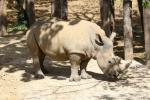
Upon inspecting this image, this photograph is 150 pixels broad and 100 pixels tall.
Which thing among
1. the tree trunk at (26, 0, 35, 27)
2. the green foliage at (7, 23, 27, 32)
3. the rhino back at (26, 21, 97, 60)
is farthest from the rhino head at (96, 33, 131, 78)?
the green foliage at (7, 23, 27, 32)

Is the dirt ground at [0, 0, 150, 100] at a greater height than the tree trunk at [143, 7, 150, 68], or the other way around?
the tree trunk at [143, 7, 150, 68]

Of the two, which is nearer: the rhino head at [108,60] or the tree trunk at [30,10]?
the rhino head at [108,60]

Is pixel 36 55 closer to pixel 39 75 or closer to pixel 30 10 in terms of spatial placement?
pixel 39 75

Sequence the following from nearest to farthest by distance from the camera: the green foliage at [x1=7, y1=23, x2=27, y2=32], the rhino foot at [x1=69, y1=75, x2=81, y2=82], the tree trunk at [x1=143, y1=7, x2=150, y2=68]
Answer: the rhino foot at [x1=69, y1=75, x2=81, y2=82], the tree trunk at [x1=143, y1=7, x2=150, y2=68], the green foliage at [x1=7, y1=23, x2=27, y2=32]

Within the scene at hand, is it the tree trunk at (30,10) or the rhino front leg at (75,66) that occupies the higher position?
the tree trunk at (30,10)

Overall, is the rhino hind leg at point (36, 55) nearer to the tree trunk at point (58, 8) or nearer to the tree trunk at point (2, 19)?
the tree trunk at point (58, 8)

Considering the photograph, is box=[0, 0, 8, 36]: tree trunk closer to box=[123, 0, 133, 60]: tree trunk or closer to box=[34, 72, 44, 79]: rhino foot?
box=[123, 0, 133, 60]: tree trunk

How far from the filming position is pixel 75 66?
36.2ft

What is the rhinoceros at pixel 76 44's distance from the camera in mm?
10805

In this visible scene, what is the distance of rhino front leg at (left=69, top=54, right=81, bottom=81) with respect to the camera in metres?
10.9

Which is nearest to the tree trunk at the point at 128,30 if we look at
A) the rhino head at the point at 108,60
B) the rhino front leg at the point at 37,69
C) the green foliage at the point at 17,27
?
the rhino head at the point at 108,60

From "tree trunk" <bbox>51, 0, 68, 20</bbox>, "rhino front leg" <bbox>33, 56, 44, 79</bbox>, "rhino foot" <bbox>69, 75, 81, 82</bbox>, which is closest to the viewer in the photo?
"rhino foot" <bbox>69, 75, 81, 82</bbox>

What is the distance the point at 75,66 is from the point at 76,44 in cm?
60

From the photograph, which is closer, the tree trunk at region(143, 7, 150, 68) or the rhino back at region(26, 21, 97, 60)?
the rhino back at region(26, 21, 97, 60)
